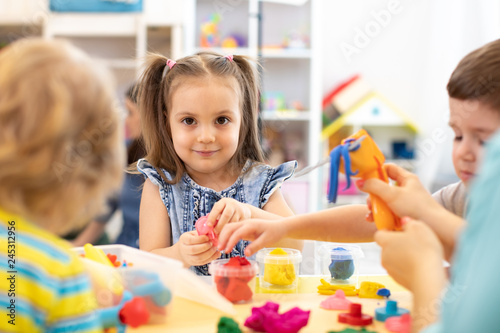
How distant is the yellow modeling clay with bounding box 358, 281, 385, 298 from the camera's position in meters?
0.91

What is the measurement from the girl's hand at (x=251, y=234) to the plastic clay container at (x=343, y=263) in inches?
4.5

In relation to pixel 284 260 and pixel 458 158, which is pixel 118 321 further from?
pixel 458 158

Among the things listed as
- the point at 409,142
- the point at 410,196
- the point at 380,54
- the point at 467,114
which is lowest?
the point at 409,142

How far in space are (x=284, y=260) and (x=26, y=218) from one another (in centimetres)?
51

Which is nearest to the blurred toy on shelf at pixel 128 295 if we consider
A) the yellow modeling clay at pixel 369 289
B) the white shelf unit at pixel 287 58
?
the yellow modeling clay at pixel 369 289

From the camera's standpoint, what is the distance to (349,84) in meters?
3.61

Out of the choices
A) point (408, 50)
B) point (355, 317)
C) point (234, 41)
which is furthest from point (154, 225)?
point (408, 50)

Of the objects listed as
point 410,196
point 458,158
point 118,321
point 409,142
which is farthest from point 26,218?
point 409,142

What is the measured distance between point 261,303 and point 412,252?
1.04ft

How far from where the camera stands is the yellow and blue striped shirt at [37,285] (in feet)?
1.69

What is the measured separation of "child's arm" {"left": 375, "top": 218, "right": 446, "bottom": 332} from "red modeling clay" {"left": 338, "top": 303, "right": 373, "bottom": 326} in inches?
4.7

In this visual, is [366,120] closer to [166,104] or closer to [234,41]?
[234,41]

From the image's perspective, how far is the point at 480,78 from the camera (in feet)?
2.63

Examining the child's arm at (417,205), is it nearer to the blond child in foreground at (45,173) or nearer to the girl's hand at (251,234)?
the girl's hand at (251,234)
